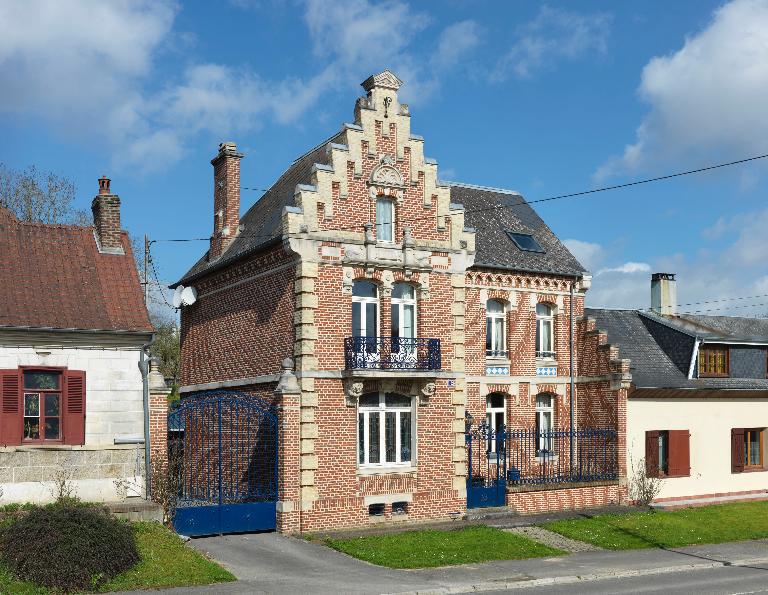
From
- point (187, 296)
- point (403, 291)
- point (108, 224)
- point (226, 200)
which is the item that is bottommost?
point (403, 291)

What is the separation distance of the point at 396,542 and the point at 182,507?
5.09m

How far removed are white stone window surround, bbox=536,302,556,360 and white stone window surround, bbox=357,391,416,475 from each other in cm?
807

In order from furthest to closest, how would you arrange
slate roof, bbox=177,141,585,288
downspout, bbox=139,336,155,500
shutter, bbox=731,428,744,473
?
shutter, bbox=731,428,744,473, slate roof, bbox=177,141,585,288, downspout, bbox=139,336,155,500

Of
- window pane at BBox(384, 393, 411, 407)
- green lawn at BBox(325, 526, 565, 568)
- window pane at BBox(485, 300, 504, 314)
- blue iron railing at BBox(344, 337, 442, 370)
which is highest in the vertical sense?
window pane at BBox(485, 300, 504, 314)

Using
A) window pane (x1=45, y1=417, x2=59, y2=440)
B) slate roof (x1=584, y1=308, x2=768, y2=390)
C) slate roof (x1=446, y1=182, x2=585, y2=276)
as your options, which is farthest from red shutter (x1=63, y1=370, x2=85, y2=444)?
slate roof (x1=584, y1=308, x2=768, y2=390)

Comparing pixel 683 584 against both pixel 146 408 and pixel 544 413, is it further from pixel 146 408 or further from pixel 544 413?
pixel 544 413

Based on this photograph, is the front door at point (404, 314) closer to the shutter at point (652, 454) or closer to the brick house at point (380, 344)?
the brick house at point (380, 344)

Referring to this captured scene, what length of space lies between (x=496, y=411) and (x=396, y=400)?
21.3 feet

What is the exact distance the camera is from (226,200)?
29.7m

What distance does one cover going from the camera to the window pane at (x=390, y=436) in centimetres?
2503

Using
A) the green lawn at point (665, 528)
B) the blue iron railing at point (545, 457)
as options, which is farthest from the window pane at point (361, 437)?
the green lawn at point (665, 528)

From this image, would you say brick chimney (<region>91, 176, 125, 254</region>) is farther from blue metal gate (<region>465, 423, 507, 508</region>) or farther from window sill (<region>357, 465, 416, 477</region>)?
blue metal gate (<region>465, 423, 507, 508</region>)

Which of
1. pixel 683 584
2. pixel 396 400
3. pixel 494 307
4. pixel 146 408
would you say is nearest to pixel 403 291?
pixel 396 400

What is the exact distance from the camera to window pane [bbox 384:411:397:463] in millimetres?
25031
